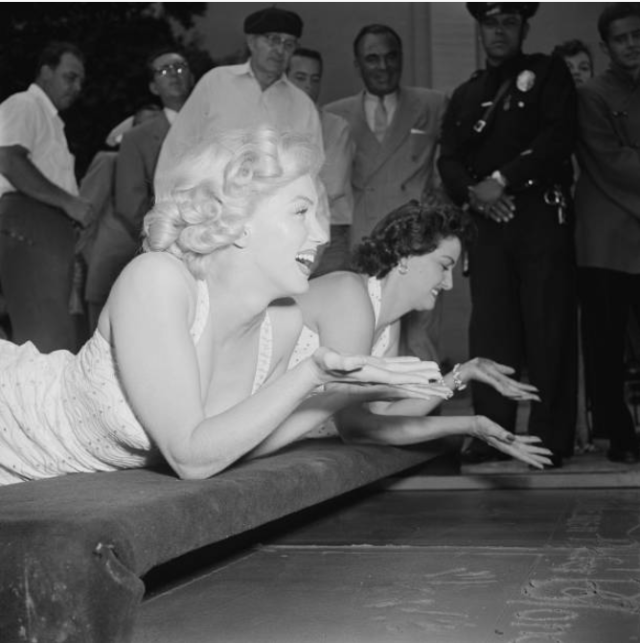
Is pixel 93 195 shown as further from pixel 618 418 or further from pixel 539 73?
pixel 618 418

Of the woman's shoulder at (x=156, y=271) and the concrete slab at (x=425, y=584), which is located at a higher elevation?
the woman's shoulder at (x=156, y=271)

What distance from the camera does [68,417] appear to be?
3.10m

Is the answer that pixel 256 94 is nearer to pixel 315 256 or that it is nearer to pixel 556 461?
pixel 556 461

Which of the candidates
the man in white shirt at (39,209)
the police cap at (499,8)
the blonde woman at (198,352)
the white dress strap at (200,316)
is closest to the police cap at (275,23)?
the police cap at (499,8)

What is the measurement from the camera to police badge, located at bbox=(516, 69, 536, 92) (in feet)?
16.5

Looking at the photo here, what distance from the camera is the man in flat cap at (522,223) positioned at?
193 inches

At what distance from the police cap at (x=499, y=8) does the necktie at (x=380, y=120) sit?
109 centimetres

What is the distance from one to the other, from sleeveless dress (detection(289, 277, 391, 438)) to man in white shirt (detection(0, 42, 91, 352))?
1.69 meters

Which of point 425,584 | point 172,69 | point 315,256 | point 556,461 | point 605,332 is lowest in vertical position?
point 556,461

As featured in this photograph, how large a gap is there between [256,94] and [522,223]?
4.36 ft

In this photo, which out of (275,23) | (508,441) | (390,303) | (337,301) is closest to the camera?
(508,441)

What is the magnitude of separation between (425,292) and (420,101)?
207 centimetres

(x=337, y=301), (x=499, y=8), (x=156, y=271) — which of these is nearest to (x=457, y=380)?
(x=337, y=301)

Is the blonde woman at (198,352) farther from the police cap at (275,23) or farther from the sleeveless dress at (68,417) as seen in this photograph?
the police cap at (275,23)
